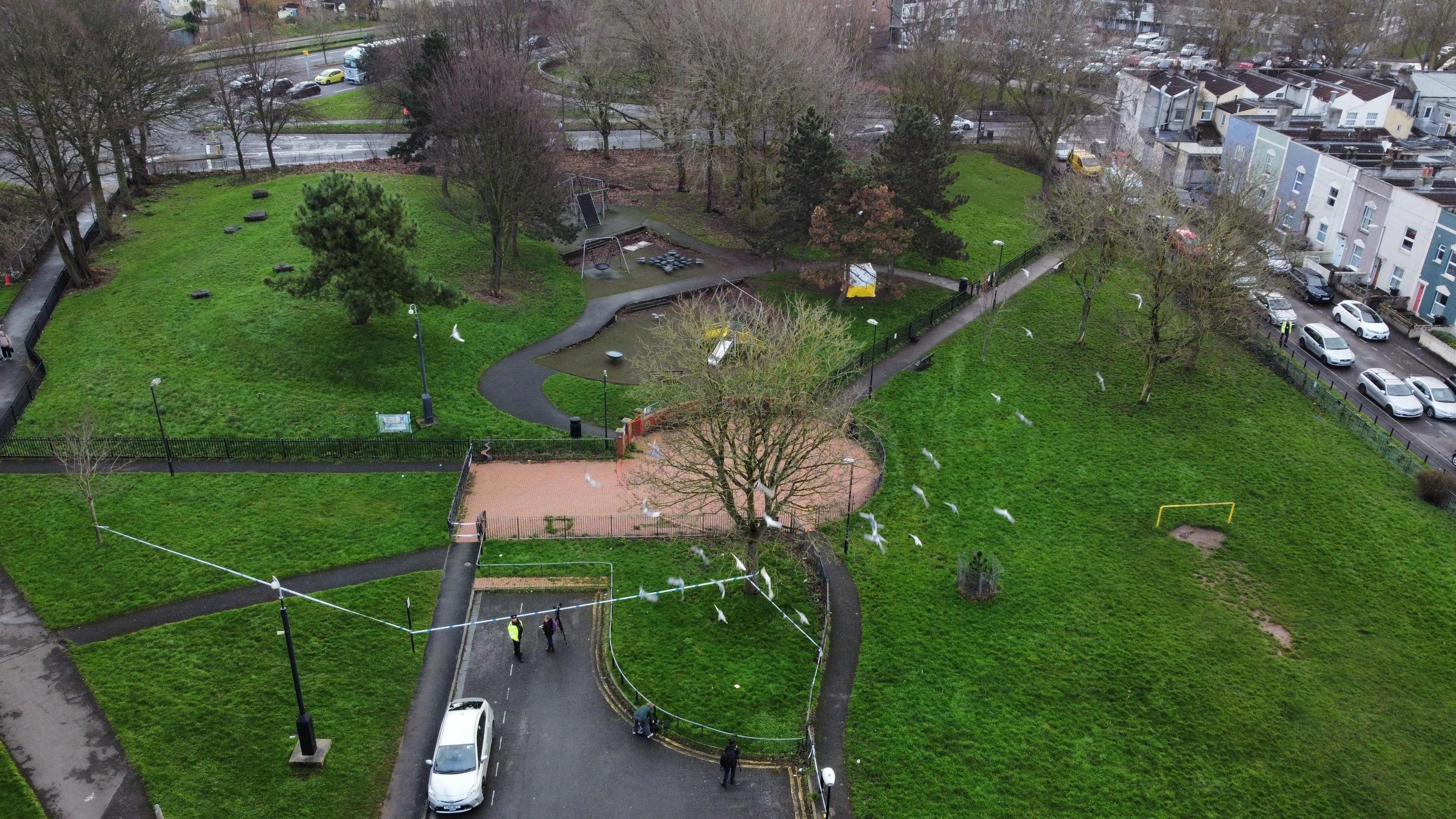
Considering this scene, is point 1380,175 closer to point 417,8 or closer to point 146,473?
point 146,473

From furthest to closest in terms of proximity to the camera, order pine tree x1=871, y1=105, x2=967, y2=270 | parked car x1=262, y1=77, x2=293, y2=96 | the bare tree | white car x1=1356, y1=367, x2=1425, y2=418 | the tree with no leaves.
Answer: parked car x1=262, y1=77, x2=293, y2=96 < pine tree x1=871, y1=105, x2=967, y2=270 < white car x1=1356, y1=367, x2=1425, y2=418 < the bare tree < the tree with no leaves

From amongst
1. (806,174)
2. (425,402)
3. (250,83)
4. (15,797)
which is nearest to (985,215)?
(806,174)

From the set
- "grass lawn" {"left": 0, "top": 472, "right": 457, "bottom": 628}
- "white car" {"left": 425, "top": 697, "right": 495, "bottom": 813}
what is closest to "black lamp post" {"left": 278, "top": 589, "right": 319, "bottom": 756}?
"white car" {"left": 425, "top": 697, "right": 495, "bottom": 813}

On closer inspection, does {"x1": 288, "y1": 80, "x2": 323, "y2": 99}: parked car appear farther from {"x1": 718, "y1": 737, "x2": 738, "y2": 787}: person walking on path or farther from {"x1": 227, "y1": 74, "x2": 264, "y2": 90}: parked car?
{"x1": 718, "y1": 737, "x2": 738, "y2": 787}: person walking on path

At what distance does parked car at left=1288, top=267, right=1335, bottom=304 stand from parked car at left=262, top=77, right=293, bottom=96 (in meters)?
65.8

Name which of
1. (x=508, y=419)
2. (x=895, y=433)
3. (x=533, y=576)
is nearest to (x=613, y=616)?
(x=533, y=576)

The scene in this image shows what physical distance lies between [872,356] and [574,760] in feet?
80.6

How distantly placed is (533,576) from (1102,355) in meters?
30.9

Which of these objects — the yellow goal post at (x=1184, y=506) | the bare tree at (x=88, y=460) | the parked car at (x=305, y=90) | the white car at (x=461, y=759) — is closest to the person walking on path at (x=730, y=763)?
the white car at (x=461, y=759)

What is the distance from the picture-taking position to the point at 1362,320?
176 ft

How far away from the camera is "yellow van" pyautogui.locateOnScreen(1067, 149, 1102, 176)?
73.1 meters

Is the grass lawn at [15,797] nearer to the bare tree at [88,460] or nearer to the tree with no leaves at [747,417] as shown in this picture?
the bare tree at [88,460]

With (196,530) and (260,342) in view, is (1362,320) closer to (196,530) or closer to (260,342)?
(260,342)

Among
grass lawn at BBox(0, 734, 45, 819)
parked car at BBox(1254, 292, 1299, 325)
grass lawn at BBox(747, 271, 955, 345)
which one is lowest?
grass lawn at BBox(0, 734, 45, 819)
